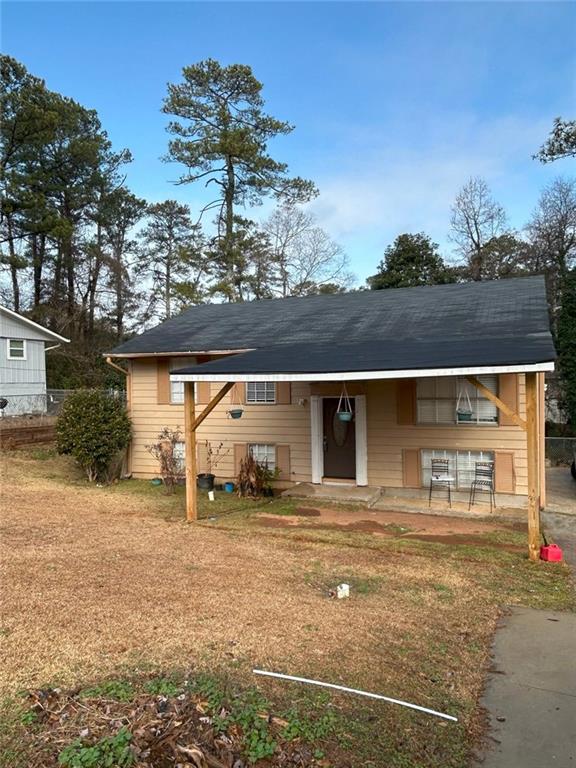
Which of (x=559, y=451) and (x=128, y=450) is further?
(x=559, y=451)

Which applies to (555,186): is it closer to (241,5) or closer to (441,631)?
(241,5)

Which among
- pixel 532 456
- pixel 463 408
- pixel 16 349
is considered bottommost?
pixel 532 456

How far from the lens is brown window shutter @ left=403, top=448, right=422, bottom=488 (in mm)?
9883

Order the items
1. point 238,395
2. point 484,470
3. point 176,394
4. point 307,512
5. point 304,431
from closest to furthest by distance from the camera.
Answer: point 307,512, point 484,470, point 304,431, point 238,395, point 176,394

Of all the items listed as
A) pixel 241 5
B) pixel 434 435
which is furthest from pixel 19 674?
pixel 241 5

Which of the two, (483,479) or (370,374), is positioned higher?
(370,374)

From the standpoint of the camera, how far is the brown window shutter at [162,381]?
38.2 feet

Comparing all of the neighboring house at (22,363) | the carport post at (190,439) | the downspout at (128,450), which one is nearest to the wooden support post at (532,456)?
the carport post at (190,439)

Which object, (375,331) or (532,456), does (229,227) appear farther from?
(532,456)

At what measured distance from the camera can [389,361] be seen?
22.9 feet

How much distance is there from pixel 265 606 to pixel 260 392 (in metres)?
6.72

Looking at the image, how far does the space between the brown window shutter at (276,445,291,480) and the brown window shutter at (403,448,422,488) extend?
2.38 m

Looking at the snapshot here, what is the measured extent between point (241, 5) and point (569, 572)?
1100 centimetres

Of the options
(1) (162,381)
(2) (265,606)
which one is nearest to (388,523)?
(2) (265,606)
